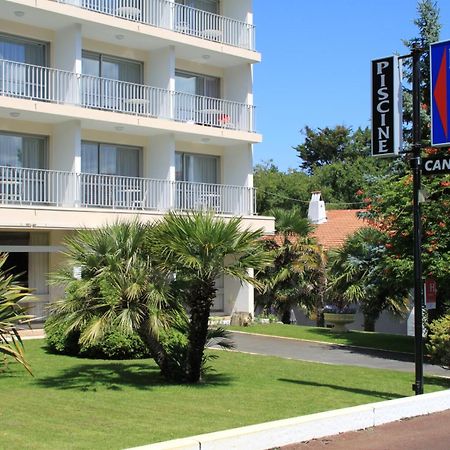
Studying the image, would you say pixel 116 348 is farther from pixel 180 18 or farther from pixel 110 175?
pixel 180 18

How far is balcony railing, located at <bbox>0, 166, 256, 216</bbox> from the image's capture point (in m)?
22.2

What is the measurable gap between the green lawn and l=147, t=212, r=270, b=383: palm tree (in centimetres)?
112

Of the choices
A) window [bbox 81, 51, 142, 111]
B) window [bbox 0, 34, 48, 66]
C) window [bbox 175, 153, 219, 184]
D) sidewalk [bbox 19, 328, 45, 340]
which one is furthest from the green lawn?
window [bbox 175, 153, 219, 184]

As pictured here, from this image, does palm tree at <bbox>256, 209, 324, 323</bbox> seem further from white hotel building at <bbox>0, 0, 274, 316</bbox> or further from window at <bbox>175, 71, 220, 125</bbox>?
window at <bbox>175, 71, 220, 125</bbox>

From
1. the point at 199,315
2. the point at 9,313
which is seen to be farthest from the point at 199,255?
the point at 9,313

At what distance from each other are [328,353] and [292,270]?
829 cm

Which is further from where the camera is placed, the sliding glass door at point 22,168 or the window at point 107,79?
the window at point 107,79

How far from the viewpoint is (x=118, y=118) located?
78.0 ft

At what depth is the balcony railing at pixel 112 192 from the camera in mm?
22250

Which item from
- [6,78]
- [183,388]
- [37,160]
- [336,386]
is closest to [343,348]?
[336,386]

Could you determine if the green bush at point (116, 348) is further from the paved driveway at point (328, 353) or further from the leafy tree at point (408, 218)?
the leafy tree at point (408, 218)

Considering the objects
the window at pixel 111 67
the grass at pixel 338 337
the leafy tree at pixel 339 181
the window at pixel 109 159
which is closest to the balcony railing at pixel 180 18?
the window at pixel 111 67

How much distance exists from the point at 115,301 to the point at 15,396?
6.79 ft

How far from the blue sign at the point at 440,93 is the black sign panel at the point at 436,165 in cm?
30
